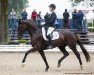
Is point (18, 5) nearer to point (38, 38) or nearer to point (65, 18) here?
point (65, 18)

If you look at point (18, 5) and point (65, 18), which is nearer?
point (65, 18)

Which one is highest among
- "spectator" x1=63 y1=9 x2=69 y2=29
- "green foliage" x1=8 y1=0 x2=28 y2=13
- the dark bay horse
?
the dark bay horse

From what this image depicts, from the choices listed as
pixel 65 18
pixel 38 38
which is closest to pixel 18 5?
pixel 65 18

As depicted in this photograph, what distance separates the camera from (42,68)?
63.1ft

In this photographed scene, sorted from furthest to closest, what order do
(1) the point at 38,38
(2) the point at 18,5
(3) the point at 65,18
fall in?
(2) the point at 18,5, (3) the point at 65,18, (1) the point at 38,38

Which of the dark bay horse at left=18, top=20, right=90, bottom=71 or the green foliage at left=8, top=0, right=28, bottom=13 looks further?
the green foliage at left=8, top=0, right=28, bottom=13

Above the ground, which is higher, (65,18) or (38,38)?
(38,38)

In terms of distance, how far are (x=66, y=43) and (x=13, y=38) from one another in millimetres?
17663

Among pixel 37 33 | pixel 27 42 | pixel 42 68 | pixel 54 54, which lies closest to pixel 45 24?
pixel 37 33

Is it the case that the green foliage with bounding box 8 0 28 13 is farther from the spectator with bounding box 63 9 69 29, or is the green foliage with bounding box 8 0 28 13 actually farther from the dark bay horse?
the dark bay horse

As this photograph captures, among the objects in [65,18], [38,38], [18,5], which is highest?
[38,38]

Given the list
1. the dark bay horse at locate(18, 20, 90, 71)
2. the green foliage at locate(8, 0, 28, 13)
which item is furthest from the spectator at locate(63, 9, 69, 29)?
the green foliage at locate(8, 0, 28, 13)

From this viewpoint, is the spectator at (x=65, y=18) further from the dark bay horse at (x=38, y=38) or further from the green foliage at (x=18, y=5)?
the green foliage at (x=18, y=5)

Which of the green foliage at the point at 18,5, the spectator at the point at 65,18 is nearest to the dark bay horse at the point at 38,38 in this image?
the spectator at the point at 65,18
